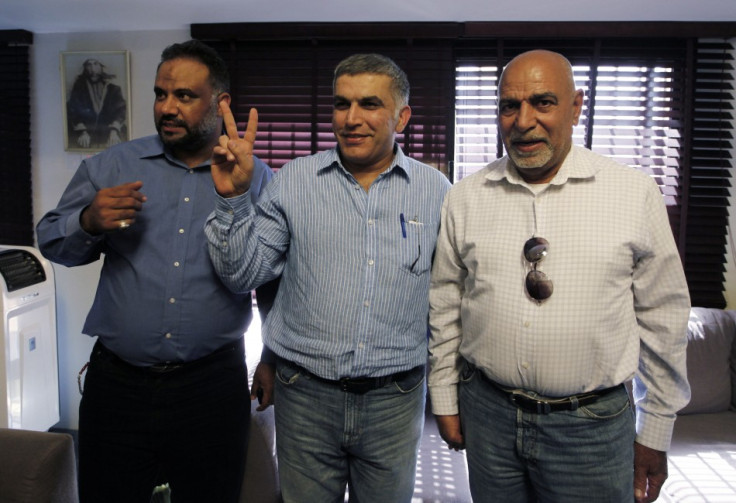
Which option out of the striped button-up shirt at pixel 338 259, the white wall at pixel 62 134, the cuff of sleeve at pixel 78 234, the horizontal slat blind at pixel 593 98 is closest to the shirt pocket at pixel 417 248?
the striped button-up shirt at pixel 338 259

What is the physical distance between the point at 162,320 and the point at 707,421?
272 centimetres

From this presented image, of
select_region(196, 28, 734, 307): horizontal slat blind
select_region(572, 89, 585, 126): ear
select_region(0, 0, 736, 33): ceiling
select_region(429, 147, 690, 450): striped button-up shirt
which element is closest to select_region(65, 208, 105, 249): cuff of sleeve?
select_region(429, 147, 690, 450): striped button-up shirt

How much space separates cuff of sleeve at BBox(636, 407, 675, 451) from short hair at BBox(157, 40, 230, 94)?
4.99 ft

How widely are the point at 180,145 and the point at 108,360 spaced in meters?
0.66

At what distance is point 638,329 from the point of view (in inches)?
52.2

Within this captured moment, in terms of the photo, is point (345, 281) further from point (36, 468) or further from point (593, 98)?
point (593, 98)

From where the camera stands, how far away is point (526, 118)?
4.21ft

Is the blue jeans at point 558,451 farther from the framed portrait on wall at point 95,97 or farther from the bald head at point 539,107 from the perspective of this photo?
the framed portrait on wall at point 95,97

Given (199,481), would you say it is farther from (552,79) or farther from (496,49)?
(496,49)

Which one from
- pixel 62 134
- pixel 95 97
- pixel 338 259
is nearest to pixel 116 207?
pixel 338 259

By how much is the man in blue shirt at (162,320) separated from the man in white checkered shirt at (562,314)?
0.74 metres

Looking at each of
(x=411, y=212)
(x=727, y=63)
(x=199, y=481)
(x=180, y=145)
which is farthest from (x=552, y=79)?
(x=727, y=63)

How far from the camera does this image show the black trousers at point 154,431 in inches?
57.5

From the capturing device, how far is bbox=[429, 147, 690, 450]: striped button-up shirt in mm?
1237
